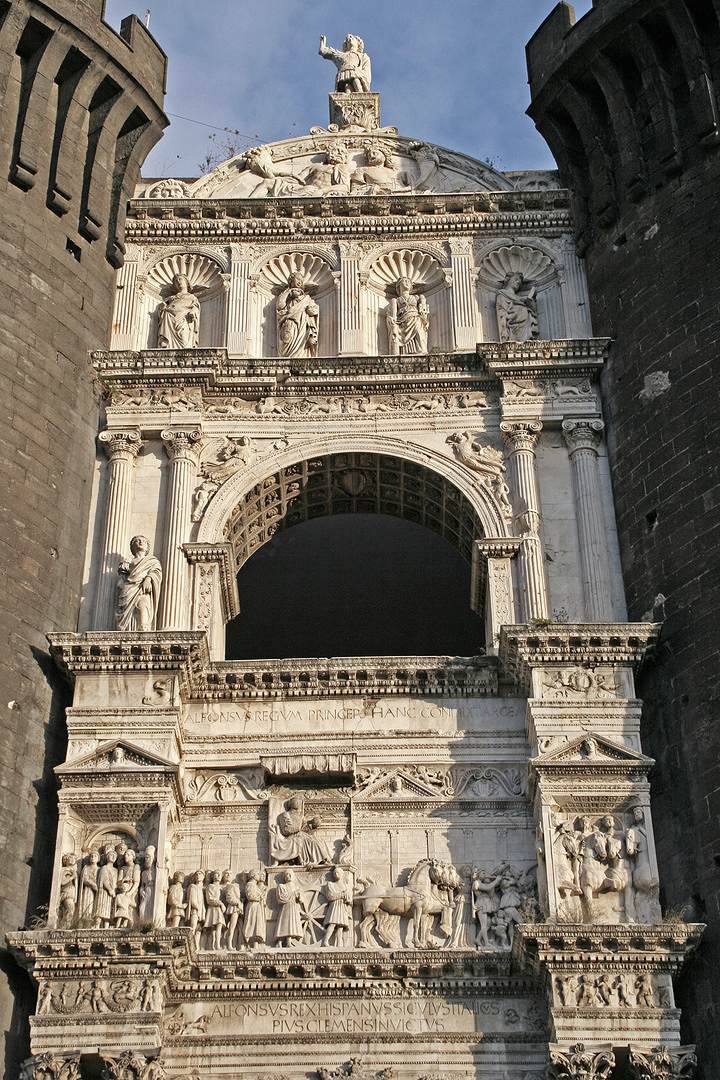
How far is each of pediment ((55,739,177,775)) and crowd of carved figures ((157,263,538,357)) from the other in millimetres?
7153

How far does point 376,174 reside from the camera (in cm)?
2733

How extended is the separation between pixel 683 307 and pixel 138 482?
7821 millimetres

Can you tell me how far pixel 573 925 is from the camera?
18516mm

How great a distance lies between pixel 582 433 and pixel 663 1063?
9019mm

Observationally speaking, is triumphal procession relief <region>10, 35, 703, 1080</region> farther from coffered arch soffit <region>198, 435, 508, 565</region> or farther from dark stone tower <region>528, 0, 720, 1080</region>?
dark stone tower <region>528, 0, 720, 1080</region>

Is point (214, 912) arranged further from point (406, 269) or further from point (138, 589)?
point (406, 269)

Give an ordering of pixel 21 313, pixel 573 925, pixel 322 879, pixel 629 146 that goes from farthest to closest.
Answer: pixel 629 146 → pixel 21 313 → pixel 322 879 → pixel 573 925

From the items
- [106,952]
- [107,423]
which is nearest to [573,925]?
[106,952]

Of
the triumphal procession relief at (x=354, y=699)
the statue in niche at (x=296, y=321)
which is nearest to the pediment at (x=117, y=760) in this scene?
the triumphal procession relief at (x=354, y=699)

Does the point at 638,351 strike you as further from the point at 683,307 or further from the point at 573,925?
the point at 573,925

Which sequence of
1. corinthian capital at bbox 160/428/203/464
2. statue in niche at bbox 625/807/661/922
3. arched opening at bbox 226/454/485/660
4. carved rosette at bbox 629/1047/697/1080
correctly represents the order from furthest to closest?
arched opening at bbox 226/454/485/660
corinthian capital at bbox 160/428/203/464
statue in niche at bbox 625/807/661/922
carved rosette at bbox 629/1047/697/1080

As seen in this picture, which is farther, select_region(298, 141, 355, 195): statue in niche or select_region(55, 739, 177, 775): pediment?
select_region(298, 141, 355, 195): statue in niche

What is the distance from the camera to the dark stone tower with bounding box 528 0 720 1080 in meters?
19.7

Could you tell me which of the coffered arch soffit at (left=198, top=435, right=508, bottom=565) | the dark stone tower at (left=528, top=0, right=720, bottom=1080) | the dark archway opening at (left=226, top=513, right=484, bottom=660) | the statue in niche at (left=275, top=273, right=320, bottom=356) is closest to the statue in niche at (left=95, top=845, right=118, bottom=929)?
the coffered arch soffit at (left=198, top=435, right=508, bottom=565)
